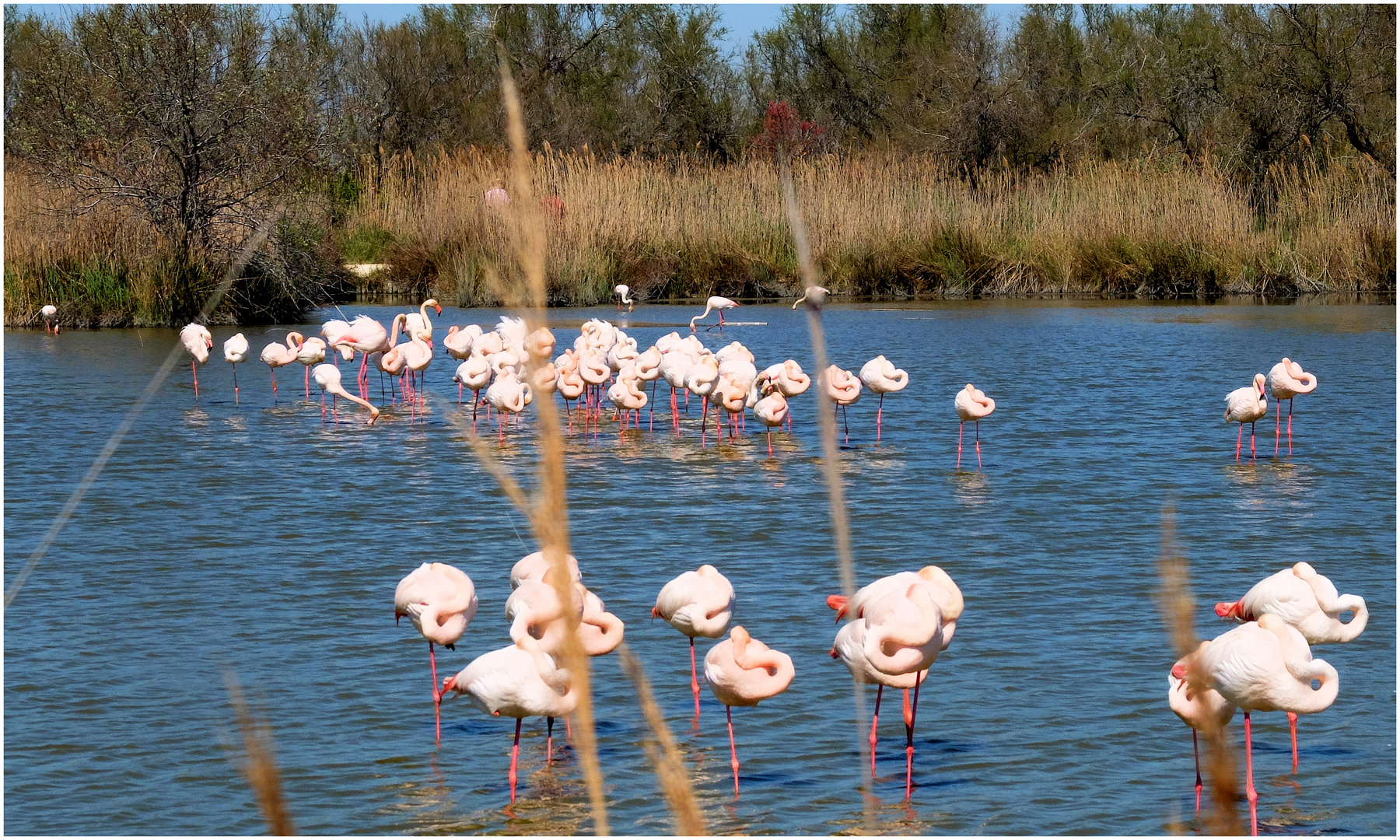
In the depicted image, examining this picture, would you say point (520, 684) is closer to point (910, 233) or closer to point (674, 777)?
point (674, 777)

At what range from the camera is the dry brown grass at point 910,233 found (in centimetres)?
2156

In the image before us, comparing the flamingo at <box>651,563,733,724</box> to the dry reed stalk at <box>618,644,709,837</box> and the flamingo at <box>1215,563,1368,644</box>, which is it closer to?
the flamingo at <box>1215,563,1368,644</box>

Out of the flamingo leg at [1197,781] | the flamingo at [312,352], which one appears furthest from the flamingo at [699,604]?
the flamingo at [312,352]

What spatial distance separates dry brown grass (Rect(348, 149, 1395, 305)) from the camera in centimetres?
2156

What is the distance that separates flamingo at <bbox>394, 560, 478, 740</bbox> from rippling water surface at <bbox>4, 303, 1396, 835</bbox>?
0.94 ft

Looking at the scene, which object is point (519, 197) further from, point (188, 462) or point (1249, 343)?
point (1249, 343)

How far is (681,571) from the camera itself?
672 cm

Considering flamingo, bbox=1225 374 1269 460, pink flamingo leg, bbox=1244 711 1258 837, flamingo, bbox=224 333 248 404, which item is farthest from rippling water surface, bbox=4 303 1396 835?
flamingo, bbox=224 333 248 404

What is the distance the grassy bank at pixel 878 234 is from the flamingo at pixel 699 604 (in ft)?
51.4

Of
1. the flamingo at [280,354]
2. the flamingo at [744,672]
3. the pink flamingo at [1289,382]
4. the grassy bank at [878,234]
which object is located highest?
the grassy bank at [878,234]

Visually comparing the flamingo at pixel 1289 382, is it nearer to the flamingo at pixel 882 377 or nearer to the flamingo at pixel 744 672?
the flamingo at pixel 882 377

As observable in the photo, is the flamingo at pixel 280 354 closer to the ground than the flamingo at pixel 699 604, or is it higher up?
higher up

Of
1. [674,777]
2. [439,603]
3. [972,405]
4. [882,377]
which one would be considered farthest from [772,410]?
[674,777]

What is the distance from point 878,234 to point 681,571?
1686 cm
